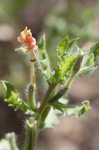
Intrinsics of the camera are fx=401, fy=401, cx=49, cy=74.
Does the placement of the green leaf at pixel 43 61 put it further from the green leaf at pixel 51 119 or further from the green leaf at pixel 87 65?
the green leaf at pixel 51 119

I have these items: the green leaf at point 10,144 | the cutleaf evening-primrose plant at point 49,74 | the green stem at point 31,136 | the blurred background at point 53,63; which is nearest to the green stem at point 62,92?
the cutleaf evening-primrose plant at point 49,74

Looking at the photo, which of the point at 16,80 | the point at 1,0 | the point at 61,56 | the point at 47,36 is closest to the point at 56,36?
the point at 47,36

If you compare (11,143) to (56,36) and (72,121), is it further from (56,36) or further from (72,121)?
(72,121)

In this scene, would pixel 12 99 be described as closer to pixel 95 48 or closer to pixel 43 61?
pixel 43 61

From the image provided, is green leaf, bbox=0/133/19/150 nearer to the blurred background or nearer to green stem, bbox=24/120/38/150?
green stem, bbox=24/120/38/150

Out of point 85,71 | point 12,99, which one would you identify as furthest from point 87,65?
point 12,99

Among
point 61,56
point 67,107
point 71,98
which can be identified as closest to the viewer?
point 61,56
